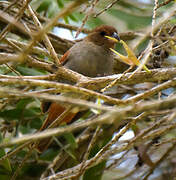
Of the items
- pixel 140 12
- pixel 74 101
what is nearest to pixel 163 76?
pixel 74 101

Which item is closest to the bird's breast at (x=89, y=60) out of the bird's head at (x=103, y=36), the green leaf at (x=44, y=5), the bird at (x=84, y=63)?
the bird at (x=84, y=63)

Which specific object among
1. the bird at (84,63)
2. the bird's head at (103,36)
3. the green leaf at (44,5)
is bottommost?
the bird at (84,63)

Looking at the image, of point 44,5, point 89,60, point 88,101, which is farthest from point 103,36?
point 88,101

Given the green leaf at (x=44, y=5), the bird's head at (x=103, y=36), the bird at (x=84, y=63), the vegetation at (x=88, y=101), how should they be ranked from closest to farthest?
the vegetation at (x=88, y=101) < the bird at (x=84, y=63) < the bird's head at (x=103, y=36) < the green leaf at (x=44, y=5)

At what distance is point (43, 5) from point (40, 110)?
56.7 inches

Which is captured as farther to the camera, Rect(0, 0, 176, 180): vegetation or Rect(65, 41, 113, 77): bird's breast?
Rect(65, 41, 113, 77): bird's breast

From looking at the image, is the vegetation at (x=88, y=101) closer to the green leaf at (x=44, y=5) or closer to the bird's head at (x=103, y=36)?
the green leaf at (x=44, y=5)

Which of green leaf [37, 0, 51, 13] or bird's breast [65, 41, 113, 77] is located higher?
green leaf [37, 0, 51, 13]

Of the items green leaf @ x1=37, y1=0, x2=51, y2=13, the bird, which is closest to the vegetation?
green leaf @ x1=37, y1=0, x2=51, y2=13

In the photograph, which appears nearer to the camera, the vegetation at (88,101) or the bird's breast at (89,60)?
the vegetation at (88,101)

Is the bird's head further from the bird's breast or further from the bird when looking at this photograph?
the bird's breast

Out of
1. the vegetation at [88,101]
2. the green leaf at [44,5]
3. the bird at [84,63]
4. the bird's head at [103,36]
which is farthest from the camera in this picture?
the green leaf at [44,5]

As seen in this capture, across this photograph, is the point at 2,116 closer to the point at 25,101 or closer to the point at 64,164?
the point at 25,101

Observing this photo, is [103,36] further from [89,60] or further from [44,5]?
[44,5]
